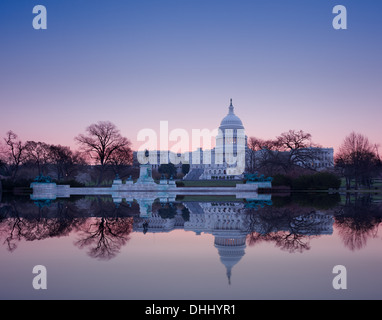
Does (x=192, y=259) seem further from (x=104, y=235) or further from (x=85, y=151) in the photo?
(x=85, y=151)

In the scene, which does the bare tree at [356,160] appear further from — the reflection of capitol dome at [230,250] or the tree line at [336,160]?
the reflection of capitol dome at [230,250]

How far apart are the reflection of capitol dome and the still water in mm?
29

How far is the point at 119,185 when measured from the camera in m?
47.7

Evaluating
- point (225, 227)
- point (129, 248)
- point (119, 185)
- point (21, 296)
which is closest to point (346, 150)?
point (119, 185)

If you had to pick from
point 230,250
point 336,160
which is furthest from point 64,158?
point 230,250

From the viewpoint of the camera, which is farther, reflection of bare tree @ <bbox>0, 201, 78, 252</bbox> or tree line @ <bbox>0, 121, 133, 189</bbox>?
tree line @ <bbox>0, 121, 133, 189</bbox>

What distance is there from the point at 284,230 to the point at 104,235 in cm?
603

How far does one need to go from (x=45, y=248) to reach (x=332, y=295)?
7.57 meters

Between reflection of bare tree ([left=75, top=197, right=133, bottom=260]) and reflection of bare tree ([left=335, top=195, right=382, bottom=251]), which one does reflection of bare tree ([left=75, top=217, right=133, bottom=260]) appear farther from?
reflection of bare tree ([left=335, top=195, right=382, bottom=251])

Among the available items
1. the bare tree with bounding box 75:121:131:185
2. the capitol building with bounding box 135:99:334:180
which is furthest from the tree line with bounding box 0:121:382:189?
the capitol building with bounding box 135:99:334:180

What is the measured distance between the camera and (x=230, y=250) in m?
9.34

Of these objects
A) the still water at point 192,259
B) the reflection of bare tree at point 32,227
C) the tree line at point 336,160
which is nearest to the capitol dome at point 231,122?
the tree line at point 336,160

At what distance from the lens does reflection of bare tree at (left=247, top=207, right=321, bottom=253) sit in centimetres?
1088

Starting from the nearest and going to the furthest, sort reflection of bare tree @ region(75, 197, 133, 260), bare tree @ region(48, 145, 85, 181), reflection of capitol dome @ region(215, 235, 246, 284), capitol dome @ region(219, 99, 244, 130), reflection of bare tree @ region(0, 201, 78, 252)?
1. reflection of capitol dome @ region(215, 235, 246, 284)
2. reflection of bare tree @ region(75, 197, 133, 260)
3. reflection of bare tree @ region(0, 201, 78, 252)
4. bare tree @ region(48, 145, 85, 181)
5. capitol dome @ region(219, 99, 244, 130)
